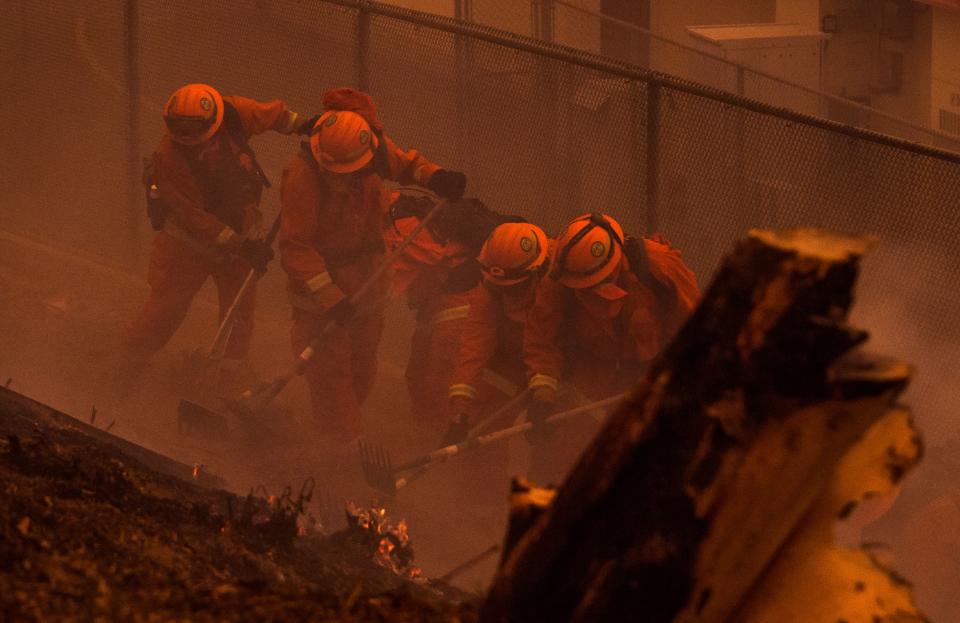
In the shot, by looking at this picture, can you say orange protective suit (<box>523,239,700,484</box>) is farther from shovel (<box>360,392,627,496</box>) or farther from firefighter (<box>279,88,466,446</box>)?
firefighter (<box>279,88,466,446</box>)

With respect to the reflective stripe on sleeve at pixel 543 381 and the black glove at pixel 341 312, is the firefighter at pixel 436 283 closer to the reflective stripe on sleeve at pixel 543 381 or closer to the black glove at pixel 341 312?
the black glove at pixel 341 312

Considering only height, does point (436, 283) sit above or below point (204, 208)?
below

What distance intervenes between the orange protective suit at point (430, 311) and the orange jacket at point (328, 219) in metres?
0.18

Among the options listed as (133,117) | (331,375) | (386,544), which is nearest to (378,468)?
(331,375)

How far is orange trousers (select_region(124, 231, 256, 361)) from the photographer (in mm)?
8672

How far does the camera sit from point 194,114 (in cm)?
821

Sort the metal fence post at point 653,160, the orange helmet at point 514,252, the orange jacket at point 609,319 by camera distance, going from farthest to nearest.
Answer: the metal fence post at point 653,160, the orange helmet at point 514,252, the orange jacket at point 609,319

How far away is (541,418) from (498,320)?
0.58 m

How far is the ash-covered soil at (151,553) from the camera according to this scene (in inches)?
99.7

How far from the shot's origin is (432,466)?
766 centimetres

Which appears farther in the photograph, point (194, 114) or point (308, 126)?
point (194, 114)

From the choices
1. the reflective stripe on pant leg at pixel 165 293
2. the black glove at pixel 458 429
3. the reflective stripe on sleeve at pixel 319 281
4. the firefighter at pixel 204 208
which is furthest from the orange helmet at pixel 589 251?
the reflective stripe on pant leg at pixel 165 293

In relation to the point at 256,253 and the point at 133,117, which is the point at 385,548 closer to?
the point at 256,253

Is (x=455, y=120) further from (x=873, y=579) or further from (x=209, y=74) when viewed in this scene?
(x=873, y=579)
